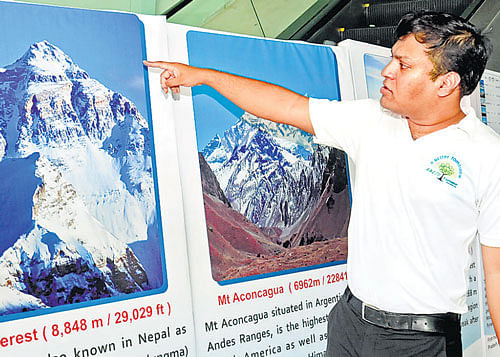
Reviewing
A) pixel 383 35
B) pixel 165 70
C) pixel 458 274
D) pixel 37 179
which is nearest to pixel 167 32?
pixel 165 70

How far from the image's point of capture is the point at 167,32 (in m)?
2.34

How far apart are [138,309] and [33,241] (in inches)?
18.3

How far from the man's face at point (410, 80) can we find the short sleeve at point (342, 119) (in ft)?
0.44

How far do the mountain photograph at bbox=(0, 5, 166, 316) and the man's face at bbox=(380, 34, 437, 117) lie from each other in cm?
93

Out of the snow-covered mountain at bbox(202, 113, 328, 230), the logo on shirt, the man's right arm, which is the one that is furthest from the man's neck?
the snow-covered mountain at bbox(202, 113, 328, 230)

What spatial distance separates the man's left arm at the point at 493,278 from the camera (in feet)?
6.02

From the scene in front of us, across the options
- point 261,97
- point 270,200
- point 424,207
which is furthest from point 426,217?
point 270,200

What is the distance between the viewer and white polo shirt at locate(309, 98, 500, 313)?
1.85 m

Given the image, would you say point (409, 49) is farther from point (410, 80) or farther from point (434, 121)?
point (434, 121)

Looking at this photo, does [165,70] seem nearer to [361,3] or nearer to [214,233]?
[214,233]

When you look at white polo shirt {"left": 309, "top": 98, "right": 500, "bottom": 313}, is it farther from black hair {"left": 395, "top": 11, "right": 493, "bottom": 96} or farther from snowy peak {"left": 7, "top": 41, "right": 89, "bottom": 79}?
snowy peak {"left": 7, "top": 41, "right": 89, "bottom": 79}

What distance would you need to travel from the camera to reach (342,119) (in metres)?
2.06

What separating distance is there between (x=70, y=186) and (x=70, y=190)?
14 mm

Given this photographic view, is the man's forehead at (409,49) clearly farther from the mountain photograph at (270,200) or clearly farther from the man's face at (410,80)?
the mountain photograph at (270,200)
